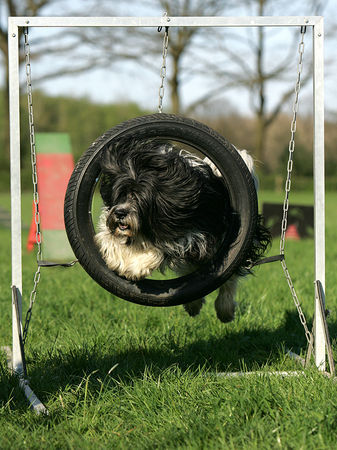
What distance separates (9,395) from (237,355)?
1512 mm

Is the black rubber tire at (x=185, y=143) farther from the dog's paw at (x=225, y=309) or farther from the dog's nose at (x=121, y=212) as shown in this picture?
the dog's paw at (x=225, y=309)

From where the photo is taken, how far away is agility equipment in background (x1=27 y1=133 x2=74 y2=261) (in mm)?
7707

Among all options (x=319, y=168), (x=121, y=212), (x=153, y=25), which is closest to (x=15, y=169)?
(x=121, y=212)

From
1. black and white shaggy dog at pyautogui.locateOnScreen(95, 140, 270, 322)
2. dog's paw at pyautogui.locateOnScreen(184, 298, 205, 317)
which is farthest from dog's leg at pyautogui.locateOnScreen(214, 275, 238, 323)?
black and white shaggy dog at pyautogui.locateOnScreen(95, 140, 270, 322)

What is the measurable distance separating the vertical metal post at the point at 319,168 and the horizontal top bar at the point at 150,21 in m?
0.19

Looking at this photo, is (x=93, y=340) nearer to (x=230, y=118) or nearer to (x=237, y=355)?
(x=237, y=355)

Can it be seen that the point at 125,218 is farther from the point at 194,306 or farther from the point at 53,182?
the point at 53,182

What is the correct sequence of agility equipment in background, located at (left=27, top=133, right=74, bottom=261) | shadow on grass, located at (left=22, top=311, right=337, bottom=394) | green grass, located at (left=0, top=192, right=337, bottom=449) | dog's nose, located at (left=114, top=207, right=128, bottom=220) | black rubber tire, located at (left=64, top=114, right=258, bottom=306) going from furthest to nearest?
agility equipment in background, located at (left=27, top=133, right=74, bottom=261) < shadow on grass, located at (left=22, top=311, right=337, bottom=394) < black rubber tire, located at (left=64, top=114, right=258, bottom=306) < dog's nose, located at (left=114, top=207, right=128, bottom=220) < green grass, located at (left=0, top=192, right=337, bottom=449)

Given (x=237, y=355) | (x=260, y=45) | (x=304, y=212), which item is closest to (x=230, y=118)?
(x=260, y=45)

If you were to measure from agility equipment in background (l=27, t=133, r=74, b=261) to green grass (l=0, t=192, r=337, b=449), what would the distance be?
2169 mm

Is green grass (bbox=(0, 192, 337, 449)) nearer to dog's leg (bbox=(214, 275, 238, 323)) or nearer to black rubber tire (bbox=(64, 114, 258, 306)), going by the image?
dog's leg (bbox=(214, 275, 238, 323))

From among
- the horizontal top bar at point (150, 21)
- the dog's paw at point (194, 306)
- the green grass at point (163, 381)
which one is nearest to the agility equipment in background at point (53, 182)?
the green grass at point (163, 381)

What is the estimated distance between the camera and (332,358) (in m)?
3.36

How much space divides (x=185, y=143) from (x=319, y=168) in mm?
904
